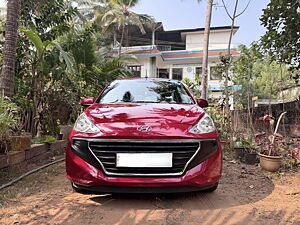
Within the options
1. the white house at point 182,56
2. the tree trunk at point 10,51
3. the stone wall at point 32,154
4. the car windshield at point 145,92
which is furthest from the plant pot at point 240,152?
the white house at point 182,56

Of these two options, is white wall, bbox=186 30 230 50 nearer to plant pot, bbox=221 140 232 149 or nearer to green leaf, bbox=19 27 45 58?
plant pot, bbox=221 140 232 149

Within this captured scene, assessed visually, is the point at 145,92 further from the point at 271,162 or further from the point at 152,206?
the point at 271,162

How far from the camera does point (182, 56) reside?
2003 centimetres

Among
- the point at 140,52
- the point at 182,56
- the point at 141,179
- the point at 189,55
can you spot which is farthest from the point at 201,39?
the point at 141,179

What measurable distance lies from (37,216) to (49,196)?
45cm

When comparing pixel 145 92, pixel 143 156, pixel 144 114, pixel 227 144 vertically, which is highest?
pixel 145 92

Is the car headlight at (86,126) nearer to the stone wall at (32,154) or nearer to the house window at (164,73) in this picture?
the stone wall at (32,154)

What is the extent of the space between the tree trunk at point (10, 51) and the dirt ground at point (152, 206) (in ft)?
5.03

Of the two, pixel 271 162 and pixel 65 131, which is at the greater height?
pixel 65 131

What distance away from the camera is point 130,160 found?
74.5 inches

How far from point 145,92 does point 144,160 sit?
1.31 meters

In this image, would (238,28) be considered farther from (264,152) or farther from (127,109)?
(127,109)

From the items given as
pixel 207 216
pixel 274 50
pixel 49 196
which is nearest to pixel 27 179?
pixel 49 196

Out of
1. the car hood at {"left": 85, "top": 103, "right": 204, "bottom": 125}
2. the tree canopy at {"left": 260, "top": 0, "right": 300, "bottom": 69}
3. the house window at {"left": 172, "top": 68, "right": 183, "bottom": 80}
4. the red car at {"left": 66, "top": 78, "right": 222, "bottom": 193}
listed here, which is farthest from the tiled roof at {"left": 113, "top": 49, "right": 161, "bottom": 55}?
the red car at {"left": 66, "top": 78, "right": 222, "bottom": 193}
